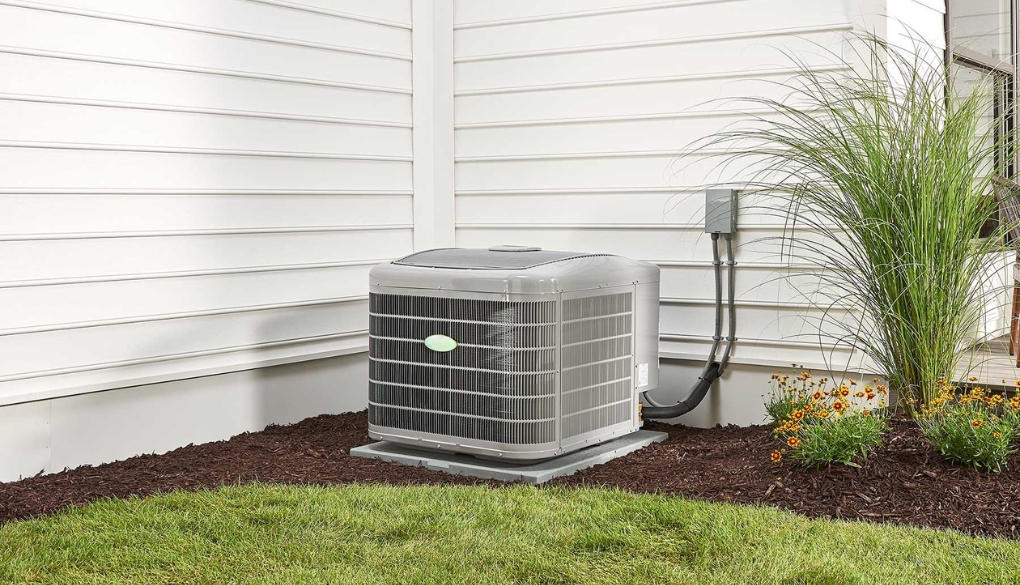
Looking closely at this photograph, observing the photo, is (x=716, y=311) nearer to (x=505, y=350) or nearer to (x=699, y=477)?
(x=699, y=477)

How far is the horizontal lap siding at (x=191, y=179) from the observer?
11.6 ft

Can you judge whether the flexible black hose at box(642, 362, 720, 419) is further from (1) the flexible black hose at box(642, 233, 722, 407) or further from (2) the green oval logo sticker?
(2) the green oval logo sticker

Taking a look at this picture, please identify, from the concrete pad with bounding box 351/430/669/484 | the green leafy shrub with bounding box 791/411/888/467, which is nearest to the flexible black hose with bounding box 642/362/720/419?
the concrete pad with bounding box 351/430/669/484

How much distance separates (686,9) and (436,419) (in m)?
1.99

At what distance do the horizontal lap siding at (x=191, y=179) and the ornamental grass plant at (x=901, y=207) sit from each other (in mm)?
1734

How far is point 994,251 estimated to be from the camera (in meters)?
3.88

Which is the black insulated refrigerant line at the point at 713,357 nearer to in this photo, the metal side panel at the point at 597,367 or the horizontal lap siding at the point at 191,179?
the metal side panel at the point at 597,367

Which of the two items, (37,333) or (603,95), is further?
(603,95)

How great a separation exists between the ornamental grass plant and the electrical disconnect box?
21 centimetres

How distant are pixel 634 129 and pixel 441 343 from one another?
145 cm

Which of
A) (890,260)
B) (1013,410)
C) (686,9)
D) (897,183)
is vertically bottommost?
(1013,410)

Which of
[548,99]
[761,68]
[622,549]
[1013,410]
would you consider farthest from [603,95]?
[622,549]

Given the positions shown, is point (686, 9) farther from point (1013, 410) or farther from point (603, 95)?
point (1013, 410)

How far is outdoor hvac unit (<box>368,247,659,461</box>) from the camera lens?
3.54m
